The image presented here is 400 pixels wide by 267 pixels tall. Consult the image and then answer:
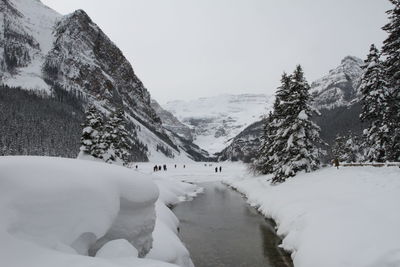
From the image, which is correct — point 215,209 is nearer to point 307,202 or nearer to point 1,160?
point 307,202

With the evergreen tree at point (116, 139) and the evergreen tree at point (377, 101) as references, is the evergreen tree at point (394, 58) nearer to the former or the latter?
the evergreen tree at point (377, 101)

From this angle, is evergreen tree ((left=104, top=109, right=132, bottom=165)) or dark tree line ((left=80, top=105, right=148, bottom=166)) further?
evergreen tree ((left=104, top=109, right=132, bottom=165))

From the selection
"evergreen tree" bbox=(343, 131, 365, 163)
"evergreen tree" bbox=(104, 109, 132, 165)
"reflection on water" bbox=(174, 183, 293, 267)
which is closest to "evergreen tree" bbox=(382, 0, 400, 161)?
"reflection on water" bbox=(174, 183, 293, 267)

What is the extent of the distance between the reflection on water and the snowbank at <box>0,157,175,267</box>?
789 centimetres

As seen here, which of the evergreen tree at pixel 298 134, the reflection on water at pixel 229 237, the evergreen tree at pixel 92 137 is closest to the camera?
the reflection on water at pixel 229 237

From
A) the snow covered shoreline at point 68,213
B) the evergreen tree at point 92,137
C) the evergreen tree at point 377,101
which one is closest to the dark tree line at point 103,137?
the evergreen tree at point 92,137

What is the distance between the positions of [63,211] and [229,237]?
47.6 ft

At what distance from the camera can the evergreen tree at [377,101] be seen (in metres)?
28.7

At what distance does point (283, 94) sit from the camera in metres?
34.1

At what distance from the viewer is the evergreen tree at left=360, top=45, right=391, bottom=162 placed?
28.7 metres

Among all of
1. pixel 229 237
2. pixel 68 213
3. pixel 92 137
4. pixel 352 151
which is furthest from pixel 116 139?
pixel 352 151

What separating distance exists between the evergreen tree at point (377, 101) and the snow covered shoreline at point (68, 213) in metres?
26.2

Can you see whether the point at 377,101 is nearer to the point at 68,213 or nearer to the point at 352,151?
the point at 68,213

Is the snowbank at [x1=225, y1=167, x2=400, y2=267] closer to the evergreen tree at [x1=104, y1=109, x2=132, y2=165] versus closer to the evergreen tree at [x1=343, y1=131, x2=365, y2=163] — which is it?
the evergreen tree at [x1=104, y1=109, x2=132, y2=165]
